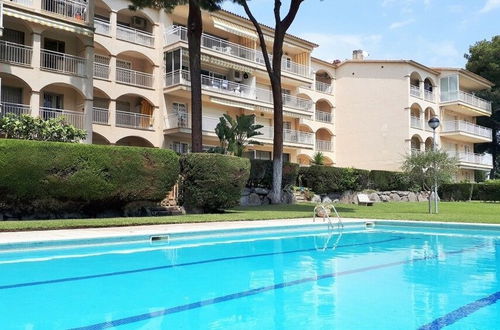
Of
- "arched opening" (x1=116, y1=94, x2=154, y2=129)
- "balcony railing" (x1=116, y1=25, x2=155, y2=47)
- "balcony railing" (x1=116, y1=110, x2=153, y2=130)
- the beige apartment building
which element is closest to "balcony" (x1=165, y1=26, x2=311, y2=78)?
the beige apartment building

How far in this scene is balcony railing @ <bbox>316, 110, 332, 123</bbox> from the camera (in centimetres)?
4723

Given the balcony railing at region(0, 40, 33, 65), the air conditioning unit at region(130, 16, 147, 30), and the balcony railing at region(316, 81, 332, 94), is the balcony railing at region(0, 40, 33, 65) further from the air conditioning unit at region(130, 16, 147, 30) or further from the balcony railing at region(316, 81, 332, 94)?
the balcony railing at region(316, 81, 332, 94)

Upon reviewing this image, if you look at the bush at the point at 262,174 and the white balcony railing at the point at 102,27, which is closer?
the bush at the point at 262,174

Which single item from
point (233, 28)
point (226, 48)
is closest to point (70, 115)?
point (226, 48)

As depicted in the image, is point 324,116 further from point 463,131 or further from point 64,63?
point 64,63

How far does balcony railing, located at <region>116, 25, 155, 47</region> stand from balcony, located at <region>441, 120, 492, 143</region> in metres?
33.8

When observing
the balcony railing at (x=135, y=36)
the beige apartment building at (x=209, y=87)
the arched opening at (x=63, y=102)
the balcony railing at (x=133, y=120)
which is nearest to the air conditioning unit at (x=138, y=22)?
the beige apartment building at (x=209, y=87)

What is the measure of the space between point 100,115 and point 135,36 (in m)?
6.18

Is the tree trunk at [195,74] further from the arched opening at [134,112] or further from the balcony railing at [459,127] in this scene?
the balcony railing at [459,127]

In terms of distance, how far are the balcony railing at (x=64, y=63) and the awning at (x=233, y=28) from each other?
11381mm

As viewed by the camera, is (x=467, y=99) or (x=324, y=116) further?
(x=467, y=99)

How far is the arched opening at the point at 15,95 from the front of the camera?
2616 cm

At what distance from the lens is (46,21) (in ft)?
84.0

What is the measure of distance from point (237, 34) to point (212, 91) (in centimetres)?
595
